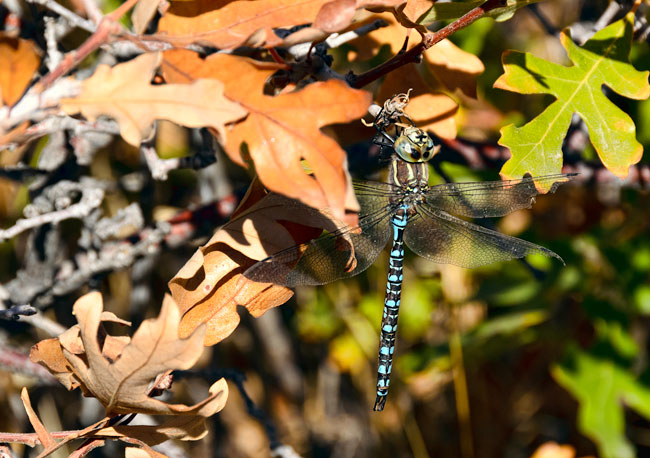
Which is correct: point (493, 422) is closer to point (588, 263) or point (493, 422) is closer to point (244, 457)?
point (588, 263)

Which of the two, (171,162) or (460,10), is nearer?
(460,10)

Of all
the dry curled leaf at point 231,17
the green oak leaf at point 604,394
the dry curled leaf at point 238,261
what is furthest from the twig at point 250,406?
the green oak leaf at point 604,394

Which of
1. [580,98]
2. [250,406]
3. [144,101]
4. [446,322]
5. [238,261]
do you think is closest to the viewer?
[144,101]

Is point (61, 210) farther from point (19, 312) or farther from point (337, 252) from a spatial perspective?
point (337, 252)

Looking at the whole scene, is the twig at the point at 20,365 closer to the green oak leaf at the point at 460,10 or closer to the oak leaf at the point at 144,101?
the oak leaf at the point at 144,101

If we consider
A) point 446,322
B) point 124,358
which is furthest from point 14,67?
point 446,322

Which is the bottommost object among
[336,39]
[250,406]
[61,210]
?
[250,406]
